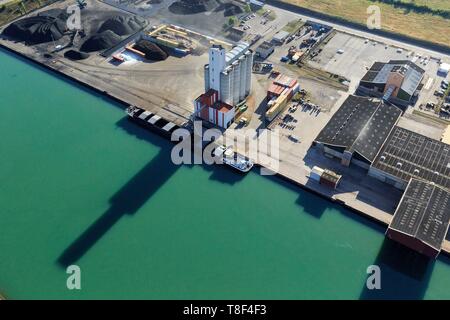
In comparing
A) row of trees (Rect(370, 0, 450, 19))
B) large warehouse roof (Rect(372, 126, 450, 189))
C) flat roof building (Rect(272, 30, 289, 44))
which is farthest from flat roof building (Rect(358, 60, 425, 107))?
row of trees (Rect(370, 0, 450, 19))

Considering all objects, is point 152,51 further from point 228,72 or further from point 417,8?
point 417,8

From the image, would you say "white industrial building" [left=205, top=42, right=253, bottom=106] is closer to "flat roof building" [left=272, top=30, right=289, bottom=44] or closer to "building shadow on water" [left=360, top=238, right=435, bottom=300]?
"flat roof building" [left=272, top=30, right=289, bottom=44]

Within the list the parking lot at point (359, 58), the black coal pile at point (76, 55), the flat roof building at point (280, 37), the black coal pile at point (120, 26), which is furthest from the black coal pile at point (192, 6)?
the parking lot at point (359, 58)

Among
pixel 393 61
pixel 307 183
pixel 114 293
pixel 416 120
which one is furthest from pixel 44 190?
pixel 393 61

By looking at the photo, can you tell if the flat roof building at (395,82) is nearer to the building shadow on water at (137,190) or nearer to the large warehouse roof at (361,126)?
the large warehouse roof at (361,126)

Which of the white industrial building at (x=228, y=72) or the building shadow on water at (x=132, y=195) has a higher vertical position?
the white industrial building at (x=228, y=72)

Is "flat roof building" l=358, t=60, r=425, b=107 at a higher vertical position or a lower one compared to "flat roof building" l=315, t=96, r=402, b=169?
higher
